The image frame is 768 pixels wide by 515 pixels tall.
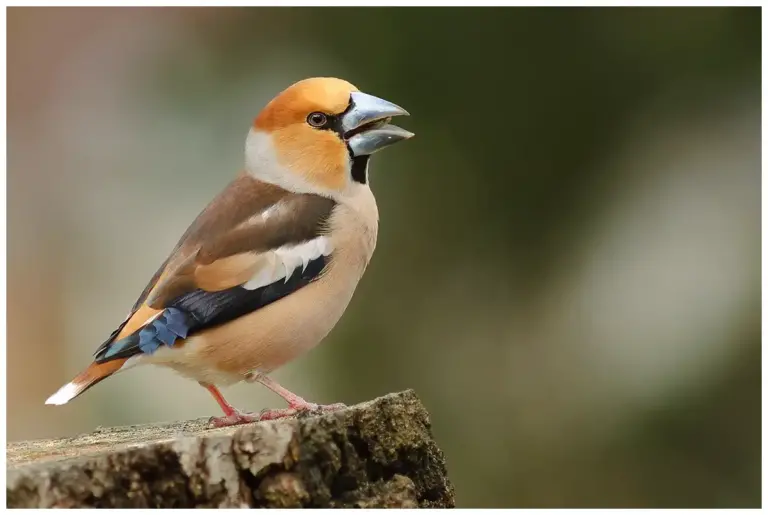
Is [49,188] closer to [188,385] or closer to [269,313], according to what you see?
Result: [188,385]

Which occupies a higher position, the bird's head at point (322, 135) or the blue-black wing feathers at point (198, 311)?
the bird's head at point (322, 135)

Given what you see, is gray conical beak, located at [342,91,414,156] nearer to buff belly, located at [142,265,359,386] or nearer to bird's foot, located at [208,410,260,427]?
buff belly, located at [142,265,359,386]

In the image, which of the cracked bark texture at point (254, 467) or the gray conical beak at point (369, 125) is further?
the gray conical beak at point (369, 125)

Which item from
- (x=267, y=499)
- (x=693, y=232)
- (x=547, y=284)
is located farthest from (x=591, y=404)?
(x=267, y=499)

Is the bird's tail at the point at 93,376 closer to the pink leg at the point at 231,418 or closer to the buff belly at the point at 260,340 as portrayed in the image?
the buff belly at the point at 260,340

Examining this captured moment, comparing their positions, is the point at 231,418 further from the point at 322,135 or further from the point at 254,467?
the point at 322,135

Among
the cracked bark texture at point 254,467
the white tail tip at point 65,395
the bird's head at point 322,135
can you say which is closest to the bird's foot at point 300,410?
the cracked bark texture at point 254,467
